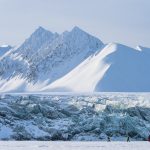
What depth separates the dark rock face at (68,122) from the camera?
108 metres

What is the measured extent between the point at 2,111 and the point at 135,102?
43222mm

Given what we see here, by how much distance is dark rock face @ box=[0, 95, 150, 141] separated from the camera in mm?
107625

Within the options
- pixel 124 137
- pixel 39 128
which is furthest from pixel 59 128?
pixel 124 137

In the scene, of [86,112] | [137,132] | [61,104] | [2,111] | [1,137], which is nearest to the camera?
[1,137]

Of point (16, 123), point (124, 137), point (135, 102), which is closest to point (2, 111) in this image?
point (16, 123)

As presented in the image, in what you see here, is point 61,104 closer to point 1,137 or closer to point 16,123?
point 16,123

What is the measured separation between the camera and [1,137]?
102688 millimetres

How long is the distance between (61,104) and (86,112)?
51.6ft

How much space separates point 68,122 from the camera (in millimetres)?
119750

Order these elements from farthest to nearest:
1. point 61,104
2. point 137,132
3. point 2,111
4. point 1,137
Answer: point 61,104 → point 2,111 → point 137,132 → point 1,137

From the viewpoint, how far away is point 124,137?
4230 inches

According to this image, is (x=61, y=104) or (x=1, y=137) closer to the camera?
(x=1, y=137)

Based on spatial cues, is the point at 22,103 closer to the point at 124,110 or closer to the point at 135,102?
the point at 124,110

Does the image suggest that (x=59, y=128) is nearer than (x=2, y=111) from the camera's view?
Yes
